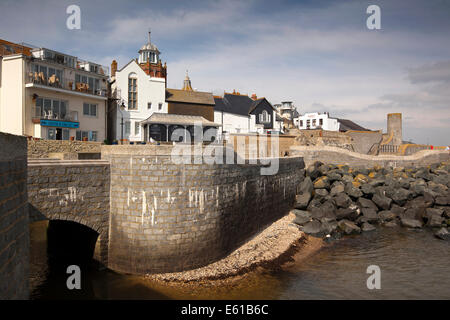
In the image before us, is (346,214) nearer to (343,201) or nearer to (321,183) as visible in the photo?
(343,201)

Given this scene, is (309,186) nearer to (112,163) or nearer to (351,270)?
(351,270)

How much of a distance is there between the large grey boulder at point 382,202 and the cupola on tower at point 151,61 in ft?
90.0

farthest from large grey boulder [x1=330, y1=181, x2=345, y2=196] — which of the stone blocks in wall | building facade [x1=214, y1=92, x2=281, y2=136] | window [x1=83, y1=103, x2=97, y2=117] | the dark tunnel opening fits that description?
the stone blocks in wall

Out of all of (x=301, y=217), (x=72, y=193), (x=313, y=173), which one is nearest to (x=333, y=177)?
(x=313, y=173)

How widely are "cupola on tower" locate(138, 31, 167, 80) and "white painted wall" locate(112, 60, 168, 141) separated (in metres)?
7.37

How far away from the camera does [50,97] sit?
2356cm

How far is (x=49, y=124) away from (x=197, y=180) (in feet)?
51.8

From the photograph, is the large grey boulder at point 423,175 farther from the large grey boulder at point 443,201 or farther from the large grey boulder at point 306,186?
the large grey boulder at point 306,186

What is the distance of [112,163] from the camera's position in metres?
12.7

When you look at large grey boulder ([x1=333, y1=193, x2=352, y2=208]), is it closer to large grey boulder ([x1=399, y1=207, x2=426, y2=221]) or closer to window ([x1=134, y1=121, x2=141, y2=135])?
large grey boulder ([x1=399, y1=207, x2=426, y2=221])

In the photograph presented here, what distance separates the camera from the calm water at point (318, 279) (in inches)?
461

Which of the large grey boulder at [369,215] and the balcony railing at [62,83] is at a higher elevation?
the balcony railing at [62,83]

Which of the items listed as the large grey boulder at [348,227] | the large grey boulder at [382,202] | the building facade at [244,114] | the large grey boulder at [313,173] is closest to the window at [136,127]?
the building facade at [244,114]

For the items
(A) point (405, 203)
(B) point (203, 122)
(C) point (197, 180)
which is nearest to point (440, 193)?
(A) point (405, 203)
